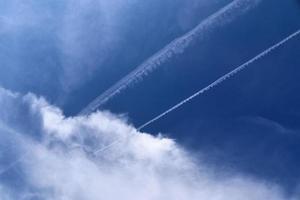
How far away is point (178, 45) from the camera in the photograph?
2148 cm

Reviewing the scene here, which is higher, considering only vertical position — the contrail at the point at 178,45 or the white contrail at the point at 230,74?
the contrail at the point at 178,45

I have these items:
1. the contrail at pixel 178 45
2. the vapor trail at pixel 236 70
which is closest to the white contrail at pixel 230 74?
the vapor trail at pixel 236 70

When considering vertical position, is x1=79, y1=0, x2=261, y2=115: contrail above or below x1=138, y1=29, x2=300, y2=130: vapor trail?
above

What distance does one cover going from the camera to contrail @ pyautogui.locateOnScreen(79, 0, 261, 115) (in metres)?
21.3

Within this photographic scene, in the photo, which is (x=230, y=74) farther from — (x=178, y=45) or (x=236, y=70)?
(x=178, y=45)

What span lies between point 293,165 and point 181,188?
186 inches

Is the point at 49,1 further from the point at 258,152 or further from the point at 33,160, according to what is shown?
the point at 258,152

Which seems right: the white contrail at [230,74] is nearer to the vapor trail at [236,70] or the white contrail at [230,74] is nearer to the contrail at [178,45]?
the vapor trail at [236,70]

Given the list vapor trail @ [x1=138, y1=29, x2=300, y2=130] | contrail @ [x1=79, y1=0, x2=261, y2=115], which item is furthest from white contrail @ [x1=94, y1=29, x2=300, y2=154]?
contrail @ [x1=79, y1=0, x2=261, y2=115]

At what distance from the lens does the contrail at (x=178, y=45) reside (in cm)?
2127

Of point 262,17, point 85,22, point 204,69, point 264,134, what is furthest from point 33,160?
point 262,17

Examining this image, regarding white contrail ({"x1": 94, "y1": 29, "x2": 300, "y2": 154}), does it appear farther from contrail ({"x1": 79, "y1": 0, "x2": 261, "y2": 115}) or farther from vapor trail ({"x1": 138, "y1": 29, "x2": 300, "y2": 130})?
contrail ({"x1": 79, "y1": 0, "x2": 261, "y2": 115})

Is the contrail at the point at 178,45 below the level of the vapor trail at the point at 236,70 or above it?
above

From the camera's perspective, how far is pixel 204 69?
70.4ft
